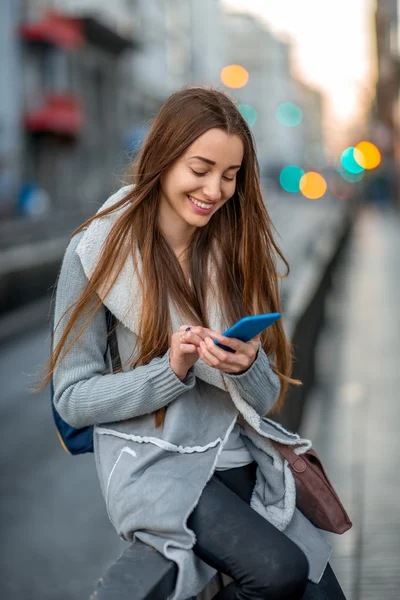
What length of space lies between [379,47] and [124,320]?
34091 millimetres

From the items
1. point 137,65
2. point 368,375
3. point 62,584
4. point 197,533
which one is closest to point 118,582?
point 197,533

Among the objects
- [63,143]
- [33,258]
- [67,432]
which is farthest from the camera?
[63,143]

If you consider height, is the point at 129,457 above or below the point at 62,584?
above

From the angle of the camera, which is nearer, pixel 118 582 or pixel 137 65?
pixel 118 582

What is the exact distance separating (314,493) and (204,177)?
883mm

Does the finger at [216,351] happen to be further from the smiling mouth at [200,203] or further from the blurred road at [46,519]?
the blurred road at [46,519]

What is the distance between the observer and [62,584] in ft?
17.1

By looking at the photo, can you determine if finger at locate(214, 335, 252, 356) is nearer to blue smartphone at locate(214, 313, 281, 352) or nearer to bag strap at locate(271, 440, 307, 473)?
blue smartphone at locate(214, 313, 281, 352)

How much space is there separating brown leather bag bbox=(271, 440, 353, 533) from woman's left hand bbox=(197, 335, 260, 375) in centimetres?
36

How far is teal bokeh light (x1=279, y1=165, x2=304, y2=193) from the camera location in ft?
245

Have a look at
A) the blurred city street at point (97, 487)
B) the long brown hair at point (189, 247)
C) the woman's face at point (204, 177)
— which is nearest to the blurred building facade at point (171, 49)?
the blurred city street at point (97, 487)

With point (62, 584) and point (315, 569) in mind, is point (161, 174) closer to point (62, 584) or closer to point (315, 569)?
point (315, 569)

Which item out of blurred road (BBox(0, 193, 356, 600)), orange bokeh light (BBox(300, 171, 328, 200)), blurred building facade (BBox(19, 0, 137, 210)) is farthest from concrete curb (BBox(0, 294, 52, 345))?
orange bokeh light (BBox(300, 171, 328, 200))

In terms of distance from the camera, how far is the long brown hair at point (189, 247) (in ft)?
7.86
